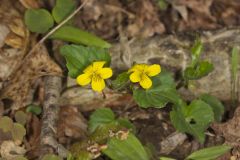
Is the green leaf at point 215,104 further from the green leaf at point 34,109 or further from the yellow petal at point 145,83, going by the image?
the green leaf at point 34,109

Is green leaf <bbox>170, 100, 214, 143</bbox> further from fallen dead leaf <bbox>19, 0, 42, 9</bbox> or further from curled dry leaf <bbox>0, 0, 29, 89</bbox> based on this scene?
fallen dead leaf <bbox>19, 0, 42, 9</bbox>

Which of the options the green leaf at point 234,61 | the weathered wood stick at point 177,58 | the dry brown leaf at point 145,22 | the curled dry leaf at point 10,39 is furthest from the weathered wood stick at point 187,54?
the curled dry leaf at point 10,39

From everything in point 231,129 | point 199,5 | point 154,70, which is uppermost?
point 154,70

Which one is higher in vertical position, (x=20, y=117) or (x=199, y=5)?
(x=20, y=117)

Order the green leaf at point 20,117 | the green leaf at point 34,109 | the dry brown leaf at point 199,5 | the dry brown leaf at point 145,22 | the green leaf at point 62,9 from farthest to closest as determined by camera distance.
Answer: the dry brown leaf at point 199,5 < the dry brown leaf at point 145,22 < the green leaf at point 62,9 < the green leaf at point 34,109 < the green leaf at point 20,117

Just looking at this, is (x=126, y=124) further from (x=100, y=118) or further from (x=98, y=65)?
→ (x=98, y=65)

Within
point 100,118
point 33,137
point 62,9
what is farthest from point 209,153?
point 62,9
